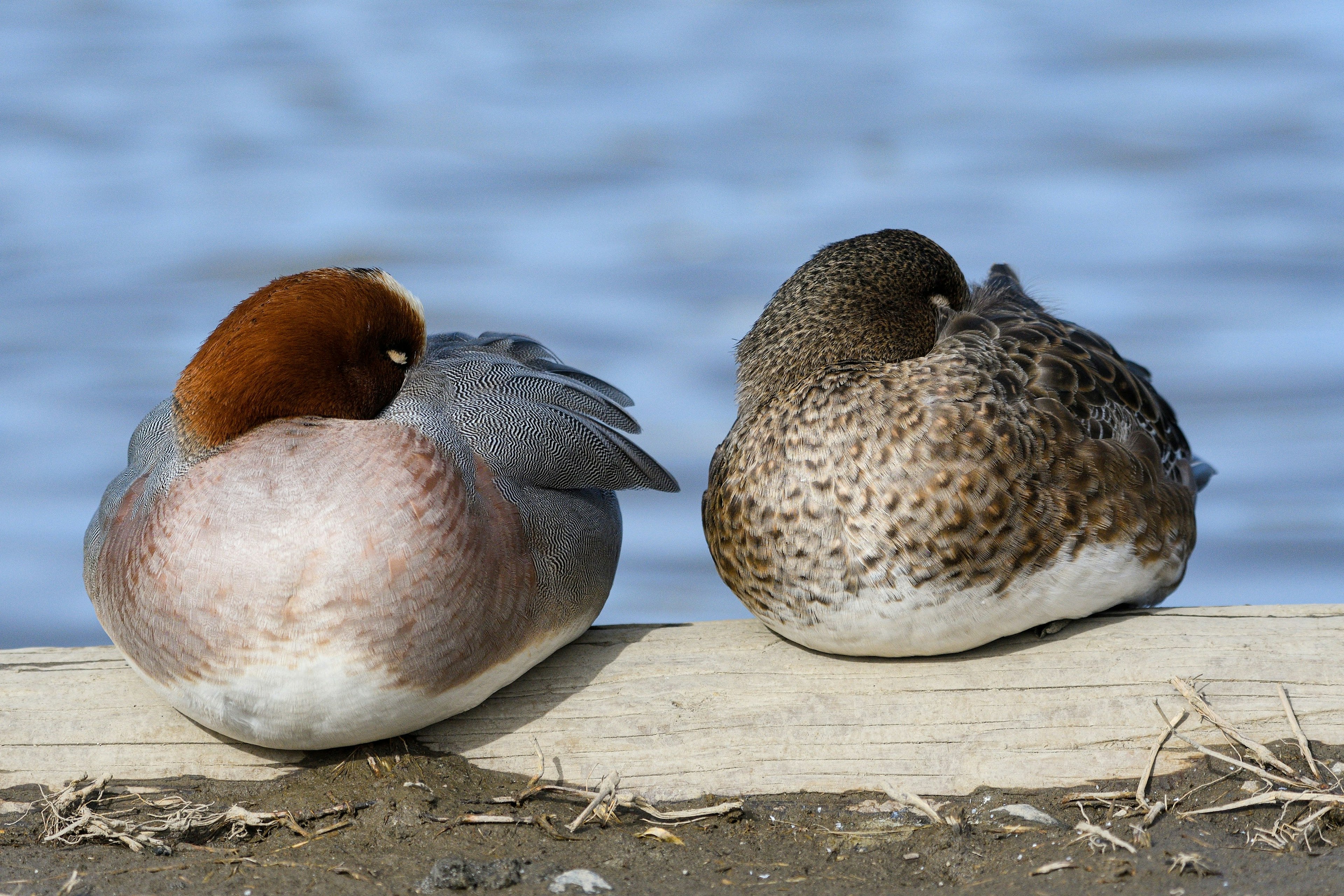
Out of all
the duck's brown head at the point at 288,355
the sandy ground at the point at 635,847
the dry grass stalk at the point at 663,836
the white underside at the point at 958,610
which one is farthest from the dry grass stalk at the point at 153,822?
the white underside at the point at 958,610

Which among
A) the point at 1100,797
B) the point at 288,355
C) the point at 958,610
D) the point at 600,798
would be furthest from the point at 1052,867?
the point at 288,355

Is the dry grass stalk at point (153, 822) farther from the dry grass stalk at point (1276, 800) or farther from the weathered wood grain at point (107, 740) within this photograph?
the dry grass stalk at point (1276, 800)

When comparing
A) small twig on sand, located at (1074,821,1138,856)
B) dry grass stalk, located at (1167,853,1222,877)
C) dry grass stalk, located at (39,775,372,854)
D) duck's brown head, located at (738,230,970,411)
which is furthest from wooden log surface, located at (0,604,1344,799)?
duck's brown head, located at (738,230,970,411)

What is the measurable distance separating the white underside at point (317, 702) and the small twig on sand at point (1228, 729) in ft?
4.17

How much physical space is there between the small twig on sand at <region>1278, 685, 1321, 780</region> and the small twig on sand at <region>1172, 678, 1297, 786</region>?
0.11ft

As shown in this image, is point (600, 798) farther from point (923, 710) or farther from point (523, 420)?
point (523, 420)

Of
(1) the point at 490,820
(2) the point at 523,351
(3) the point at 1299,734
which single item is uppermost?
(2) the point at 523,351

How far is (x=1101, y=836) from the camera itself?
2475mm

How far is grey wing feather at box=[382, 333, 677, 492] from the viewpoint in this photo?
288cm

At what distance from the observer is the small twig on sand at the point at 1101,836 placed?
245cm

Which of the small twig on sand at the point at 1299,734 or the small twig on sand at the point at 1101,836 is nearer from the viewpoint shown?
the small twig on sand at the point at 1101,836

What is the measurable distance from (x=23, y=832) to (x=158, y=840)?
0.32 m

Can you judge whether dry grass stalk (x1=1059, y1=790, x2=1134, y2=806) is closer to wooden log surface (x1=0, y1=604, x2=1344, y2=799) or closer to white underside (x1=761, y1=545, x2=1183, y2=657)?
wooden log surface (x1=0, y1=604, x2=1344, y2=799)

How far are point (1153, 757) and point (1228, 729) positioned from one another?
A: 6.0 inches
